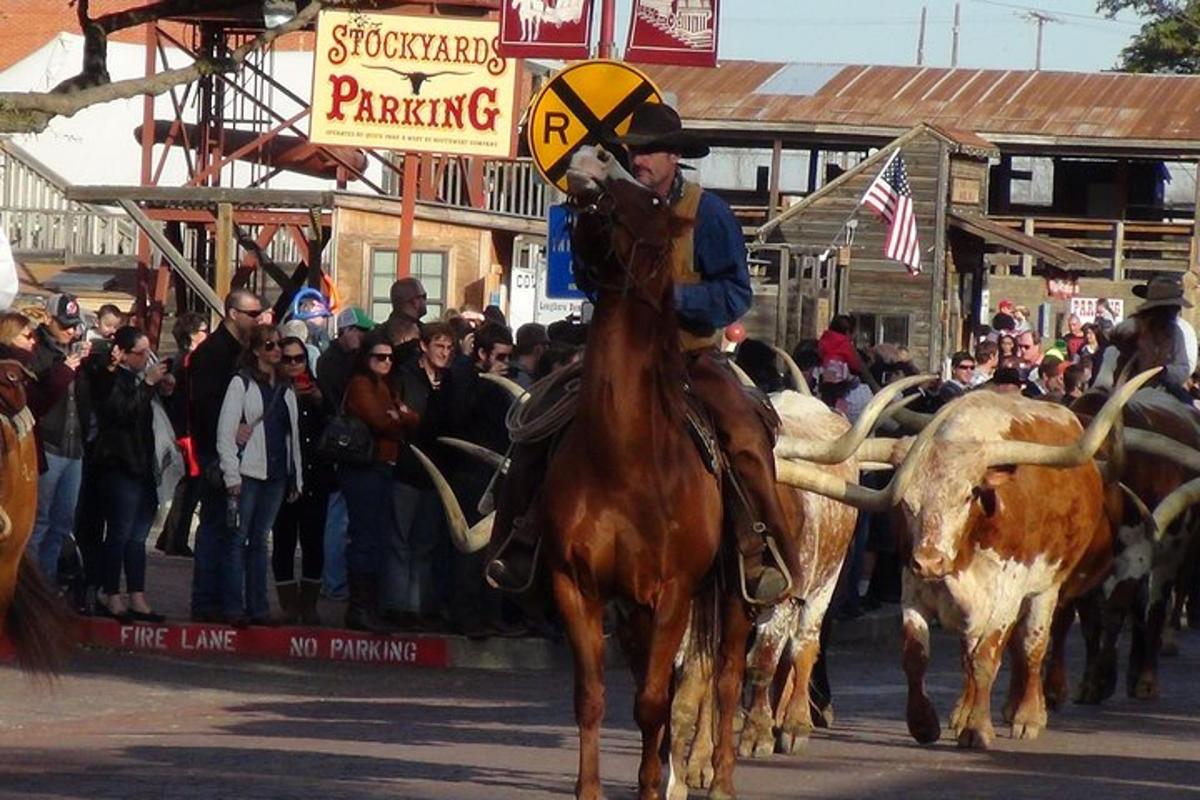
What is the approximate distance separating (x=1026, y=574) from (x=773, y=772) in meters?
2.15

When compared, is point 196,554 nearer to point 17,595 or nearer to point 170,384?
point 170,384

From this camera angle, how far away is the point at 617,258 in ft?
30.4

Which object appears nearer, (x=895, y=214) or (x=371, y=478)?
(x=371, y=478)

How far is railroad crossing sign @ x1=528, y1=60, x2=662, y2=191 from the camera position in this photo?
14.2 m

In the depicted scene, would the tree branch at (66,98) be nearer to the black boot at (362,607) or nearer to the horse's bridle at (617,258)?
the black boot at (362,607)

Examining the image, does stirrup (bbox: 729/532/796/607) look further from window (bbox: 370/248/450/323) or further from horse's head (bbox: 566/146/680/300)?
window (bbox: 370/248/450/323)

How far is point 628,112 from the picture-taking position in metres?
14.3

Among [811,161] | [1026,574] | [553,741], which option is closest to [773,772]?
[553,741]

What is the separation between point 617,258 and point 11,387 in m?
3.01

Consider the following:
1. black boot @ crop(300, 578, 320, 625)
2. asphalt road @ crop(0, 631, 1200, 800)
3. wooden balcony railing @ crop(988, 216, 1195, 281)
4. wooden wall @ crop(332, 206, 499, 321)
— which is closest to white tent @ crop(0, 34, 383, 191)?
wooden wall @ crop(332, 206, 499, 321)

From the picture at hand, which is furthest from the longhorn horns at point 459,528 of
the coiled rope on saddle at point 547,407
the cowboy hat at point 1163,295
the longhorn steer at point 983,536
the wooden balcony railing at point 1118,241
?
the wooden balcony railing at point 1118,241

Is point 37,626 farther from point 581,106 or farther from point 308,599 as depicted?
point 308,599

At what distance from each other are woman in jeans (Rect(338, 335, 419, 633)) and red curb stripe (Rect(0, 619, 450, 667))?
0.34m

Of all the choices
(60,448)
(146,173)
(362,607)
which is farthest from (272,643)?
(146,173)
